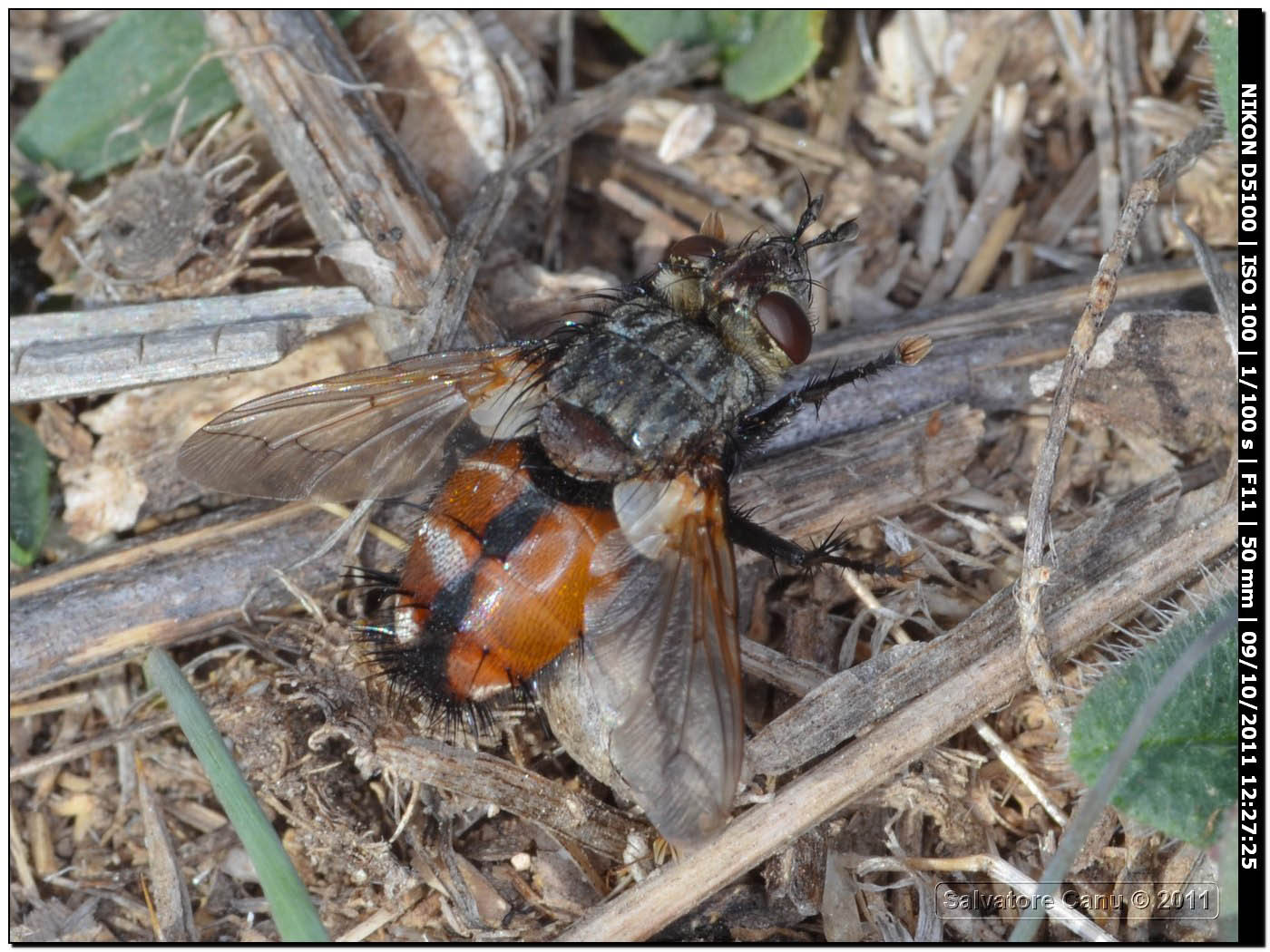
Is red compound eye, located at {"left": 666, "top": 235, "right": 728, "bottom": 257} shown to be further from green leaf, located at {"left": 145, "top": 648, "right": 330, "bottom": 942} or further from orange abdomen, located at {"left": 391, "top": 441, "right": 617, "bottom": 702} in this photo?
green leaf, located at {"left": 145, "top": 648, "right": 330, "bottom": 942}

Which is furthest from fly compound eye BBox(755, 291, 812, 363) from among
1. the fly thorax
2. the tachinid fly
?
the fly thorax

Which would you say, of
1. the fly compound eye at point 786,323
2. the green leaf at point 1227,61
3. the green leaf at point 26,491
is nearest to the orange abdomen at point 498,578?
the fly compound eye at point 786,323

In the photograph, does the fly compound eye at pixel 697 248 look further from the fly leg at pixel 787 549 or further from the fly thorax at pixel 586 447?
→ the fly leg at pixel 787 549

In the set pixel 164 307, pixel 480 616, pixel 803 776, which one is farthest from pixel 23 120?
pixel 803 776

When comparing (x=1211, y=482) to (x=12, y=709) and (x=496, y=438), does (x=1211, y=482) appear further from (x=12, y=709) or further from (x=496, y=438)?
(x=12, y=709)

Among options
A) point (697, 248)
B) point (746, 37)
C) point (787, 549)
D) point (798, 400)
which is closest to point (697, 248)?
point (697, 248)

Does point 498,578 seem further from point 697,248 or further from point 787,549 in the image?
point 697,248
